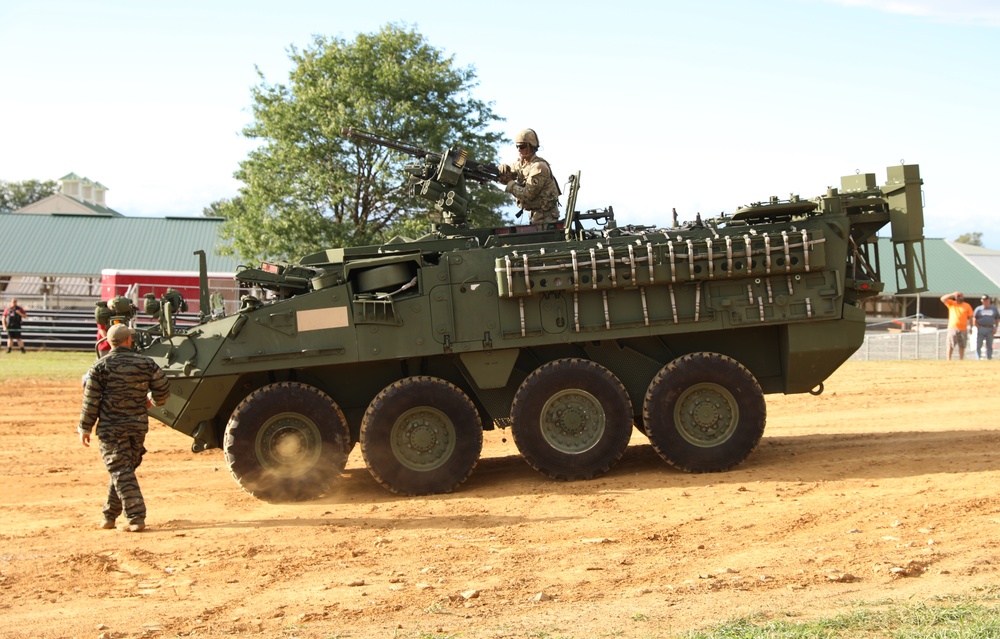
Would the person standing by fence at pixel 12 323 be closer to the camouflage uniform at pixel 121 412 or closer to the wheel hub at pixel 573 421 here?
the camouflage uniform at pixel 121 412

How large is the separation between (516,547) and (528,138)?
5.28m

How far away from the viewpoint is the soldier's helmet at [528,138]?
12359 millimetres

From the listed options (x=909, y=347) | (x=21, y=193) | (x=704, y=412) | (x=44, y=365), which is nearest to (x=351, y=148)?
(x=44, y=365)

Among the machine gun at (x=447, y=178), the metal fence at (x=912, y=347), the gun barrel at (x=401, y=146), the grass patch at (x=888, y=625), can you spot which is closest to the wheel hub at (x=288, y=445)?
the machine gun at (x=447, y=178)

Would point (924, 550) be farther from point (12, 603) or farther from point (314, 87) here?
point (314, 87)

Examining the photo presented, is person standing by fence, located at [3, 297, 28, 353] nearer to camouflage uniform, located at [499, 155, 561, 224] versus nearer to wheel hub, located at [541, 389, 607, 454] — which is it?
camouflage uniform, located at [499, 155, 561, 224]

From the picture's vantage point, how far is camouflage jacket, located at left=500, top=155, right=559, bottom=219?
39.7 ft

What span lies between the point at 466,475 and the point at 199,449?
2.74m

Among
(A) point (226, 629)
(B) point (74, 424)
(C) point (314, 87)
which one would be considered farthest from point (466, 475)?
(C) point (314, 87)

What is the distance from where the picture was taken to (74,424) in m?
17.0

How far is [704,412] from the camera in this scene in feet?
36.8

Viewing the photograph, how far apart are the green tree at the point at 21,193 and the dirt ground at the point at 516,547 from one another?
301ft

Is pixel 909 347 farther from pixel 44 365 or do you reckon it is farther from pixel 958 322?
pixel 44 365

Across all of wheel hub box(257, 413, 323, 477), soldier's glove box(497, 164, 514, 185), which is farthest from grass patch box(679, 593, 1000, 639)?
soldier's glove box(497, 164, 514, 185)
